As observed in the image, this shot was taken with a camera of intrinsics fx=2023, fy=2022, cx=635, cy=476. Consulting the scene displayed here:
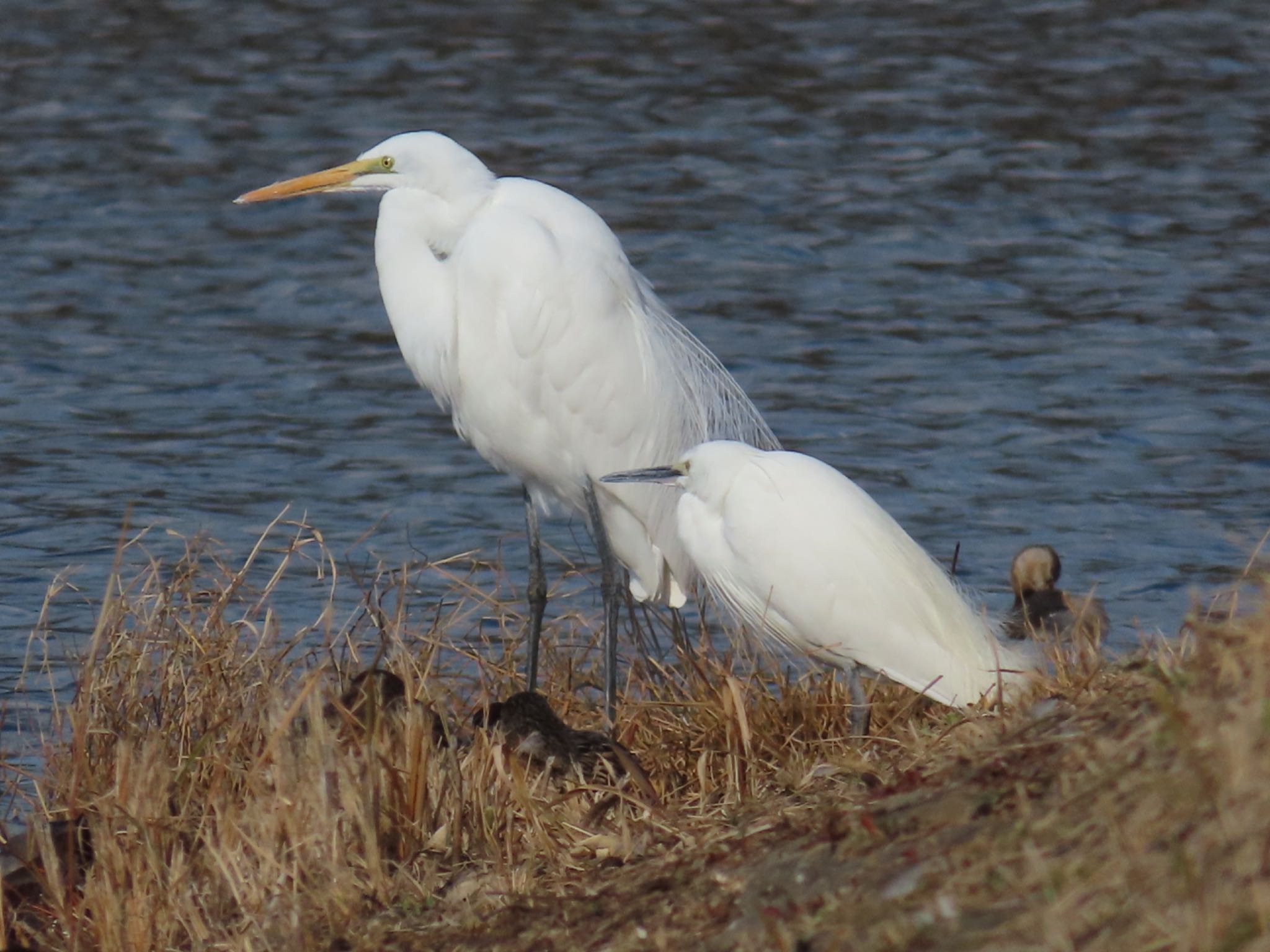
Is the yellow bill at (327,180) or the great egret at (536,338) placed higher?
the yellow bill at (327,180)

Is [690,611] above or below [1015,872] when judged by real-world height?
below

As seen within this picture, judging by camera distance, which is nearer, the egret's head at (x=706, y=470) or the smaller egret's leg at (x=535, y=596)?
the egret's head at (x=706, y=470)

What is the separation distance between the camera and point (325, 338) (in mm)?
8836

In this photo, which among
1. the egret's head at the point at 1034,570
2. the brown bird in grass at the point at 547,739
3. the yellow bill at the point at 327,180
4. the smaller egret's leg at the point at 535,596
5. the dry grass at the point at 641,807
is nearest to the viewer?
the dry grass at the point at 641,807

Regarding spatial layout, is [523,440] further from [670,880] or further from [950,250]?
[950,250]

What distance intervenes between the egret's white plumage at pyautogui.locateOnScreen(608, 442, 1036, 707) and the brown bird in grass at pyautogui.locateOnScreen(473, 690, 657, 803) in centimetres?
57

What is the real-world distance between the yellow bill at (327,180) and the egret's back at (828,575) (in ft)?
3.78

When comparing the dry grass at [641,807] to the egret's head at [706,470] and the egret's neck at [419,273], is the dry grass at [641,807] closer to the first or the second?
the egret's head at [706,470]

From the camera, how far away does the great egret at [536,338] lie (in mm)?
4836

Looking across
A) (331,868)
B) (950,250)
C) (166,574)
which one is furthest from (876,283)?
(331,868)

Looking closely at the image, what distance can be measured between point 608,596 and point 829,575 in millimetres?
683

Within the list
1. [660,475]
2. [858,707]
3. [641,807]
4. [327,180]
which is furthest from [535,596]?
[641,807]

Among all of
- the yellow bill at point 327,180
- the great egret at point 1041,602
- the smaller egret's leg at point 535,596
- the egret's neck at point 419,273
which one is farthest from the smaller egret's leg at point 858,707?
the yellow bill at point 327,180

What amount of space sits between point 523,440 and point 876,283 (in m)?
4.48
